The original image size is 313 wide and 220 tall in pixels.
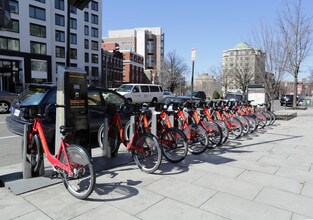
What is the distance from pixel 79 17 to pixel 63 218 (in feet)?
160

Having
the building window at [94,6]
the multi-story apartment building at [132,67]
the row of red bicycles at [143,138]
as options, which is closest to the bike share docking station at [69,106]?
the row of red bicycles at [143,138]

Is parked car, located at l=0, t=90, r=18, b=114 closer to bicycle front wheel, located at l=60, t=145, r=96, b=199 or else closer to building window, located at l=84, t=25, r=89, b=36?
bicycle front wheel, located at l=60, t=145, r=96, b=199

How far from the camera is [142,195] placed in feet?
11.9

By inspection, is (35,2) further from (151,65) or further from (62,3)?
(151,65)

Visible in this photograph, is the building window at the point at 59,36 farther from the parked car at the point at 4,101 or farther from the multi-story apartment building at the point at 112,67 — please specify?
the parked car at the point at 4,101

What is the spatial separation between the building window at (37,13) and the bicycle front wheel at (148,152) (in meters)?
38.9

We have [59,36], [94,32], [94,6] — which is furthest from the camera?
[94,32]

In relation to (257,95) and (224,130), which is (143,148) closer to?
(224,130)

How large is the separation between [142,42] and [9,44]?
68.3 m

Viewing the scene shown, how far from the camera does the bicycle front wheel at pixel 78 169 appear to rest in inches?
130

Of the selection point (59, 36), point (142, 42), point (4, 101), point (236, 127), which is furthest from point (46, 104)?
point (142, 42)

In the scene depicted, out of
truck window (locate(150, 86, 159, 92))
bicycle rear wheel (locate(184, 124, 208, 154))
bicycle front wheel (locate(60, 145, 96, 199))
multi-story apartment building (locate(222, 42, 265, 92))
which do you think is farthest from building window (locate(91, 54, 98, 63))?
bicycle front wheel (locate(60, 145, 96, 199))

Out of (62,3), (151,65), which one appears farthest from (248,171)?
(151,65)

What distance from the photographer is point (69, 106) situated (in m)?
4.05
